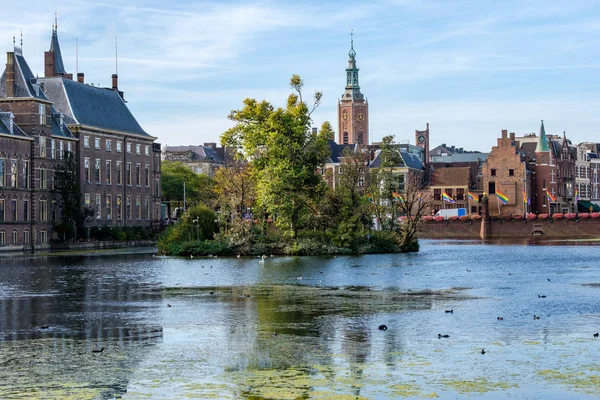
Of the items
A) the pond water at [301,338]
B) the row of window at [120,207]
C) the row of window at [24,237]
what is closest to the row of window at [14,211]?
the row of window at [24,237]

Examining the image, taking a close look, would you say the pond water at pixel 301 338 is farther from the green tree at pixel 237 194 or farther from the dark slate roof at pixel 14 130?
the dark slate roof at pixel 14 130

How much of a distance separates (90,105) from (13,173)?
65.1 feet

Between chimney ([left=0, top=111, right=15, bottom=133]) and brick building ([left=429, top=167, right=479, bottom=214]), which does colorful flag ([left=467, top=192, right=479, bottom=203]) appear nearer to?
brick building ([left=429, top=167, right=479, bottom=214])

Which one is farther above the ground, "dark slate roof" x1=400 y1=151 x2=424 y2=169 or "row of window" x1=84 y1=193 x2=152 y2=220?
"dark slate roof" x1=400 y1=151 x2=424 y2=169

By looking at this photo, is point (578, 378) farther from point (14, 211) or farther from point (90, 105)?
point (90, 105)

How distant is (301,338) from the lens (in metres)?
24.1

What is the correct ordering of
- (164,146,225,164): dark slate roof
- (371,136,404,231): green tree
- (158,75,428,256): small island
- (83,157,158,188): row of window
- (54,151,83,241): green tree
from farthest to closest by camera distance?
(164,146,225,164): dark slate roof < (83,157,158,188): row of window < (54,151,83,241): green tree < (371,136,404,231): green tree < (158,75,428,256): small island

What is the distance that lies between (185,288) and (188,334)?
15.6 m

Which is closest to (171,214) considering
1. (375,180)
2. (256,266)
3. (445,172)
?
(445,172)

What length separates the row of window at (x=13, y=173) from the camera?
8750 cm

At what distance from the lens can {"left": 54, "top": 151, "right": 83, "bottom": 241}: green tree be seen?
96562mm

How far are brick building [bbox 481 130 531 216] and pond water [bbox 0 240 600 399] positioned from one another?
106m

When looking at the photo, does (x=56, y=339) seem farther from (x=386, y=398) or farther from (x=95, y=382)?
(x=386, y=398)

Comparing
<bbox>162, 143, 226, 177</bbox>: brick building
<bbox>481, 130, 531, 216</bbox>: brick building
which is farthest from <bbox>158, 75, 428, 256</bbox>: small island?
<bbox>162, 143, 226, 177</bbox>: brick building
